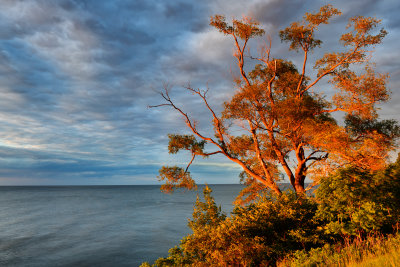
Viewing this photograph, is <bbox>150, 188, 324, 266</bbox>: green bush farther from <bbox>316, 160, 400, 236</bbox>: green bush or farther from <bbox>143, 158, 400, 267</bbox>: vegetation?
<bbox>316, 160, 400, 236</bbox>: green bush

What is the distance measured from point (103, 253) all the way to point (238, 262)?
31.6 metres

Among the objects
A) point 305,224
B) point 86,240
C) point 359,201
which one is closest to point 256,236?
point 305,224

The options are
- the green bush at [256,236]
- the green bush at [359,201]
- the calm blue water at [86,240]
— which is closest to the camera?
the green bush at [256,236]

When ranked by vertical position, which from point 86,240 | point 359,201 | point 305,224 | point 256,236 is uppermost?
point 359,201

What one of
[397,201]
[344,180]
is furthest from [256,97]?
[397,201]

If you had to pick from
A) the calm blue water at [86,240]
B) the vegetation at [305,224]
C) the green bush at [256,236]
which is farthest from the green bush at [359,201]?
the calm blue water at [86,240]

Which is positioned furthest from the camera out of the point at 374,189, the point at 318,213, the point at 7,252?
the point at 7,252

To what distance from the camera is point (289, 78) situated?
799 inches

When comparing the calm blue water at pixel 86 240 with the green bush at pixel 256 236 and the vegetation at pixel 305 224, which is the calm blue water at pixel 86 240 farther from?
the vegetation at pixel 305 224

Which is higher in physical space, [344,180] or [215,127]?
[215,127]

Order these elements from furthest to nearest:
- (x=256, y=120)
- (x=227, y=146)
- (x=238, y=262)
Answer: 1. (x=227, y=146)
2. (x=256, y=120)
3. (x=238, y=262)

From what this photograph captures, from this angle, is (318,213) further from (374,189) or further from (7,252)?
(7,252)

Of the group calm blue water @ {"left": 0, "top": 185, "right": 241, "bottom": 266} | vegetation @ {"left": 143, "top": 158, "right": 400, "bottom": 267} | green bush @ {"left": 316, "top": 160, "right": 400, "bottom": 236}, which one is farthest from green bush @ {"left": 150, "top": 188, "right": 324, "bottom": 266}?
calm blue water @ {"left": 0, "top": 185, "right": 241, "bottom": 266}

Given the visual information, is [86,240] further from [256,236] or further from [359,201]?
[359,201]
